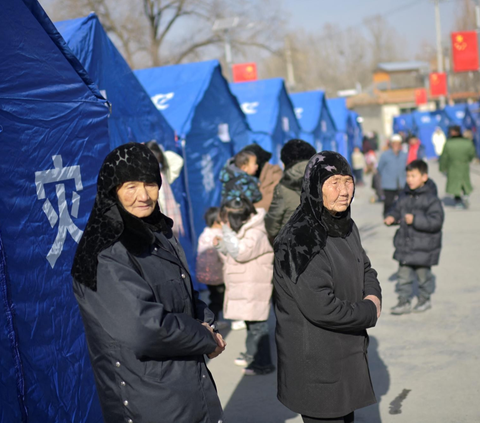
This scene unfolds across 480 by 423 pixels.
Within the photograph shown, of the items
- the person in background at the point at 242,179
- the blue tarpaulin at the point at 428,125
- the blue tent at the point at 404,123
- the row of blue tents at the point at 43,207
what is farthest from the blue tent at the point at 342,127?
the row of blue tents at the point at 43,207

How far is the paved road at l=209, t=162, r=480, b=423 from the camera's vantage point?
458 centimetres

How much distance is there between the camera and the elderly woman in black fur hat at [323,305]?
298cm

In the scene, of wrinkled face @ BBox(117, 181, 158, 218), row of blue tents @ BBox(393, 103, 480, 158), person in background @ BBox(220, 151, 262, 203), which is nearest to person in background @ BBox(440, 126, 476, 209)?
person in background @ BBox(220, 151, 262, 203)

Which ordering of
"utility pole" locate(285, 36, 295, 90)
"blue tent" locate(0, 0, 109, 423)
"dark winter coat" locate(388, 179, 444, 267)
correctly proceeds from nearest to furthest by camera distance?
1. "blue tent" locate(0, 0, 109, 423)
2. "dark winter coat" locate(388, 179, 444, 267)
3. "utility pole" locate(285, 36, 295, 90)

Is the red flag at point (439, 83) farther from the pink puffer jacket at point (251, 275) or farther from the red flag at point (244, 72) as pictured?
the pink puffer jacket at point (251, 275)

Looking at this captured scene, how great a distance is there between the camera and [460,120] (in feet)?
103

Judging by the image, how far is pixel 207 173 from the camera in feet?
31.0

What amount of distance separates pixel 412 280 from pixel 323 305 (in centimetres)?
409

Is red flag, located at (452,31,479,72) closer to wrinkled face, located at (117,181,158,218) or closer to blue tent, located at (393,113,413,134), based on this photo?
blue tent, located at (393,113,413,134)

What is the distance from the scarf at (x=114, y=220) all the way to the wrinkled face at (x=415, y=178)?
14.1 ft

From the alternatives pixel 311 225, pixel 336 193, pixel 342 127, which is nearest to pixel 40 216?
pixel 311 225

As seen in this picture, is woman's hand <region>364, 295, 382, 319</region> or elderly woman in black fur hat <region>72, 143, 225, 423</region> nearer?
elderly woman in black fur hat <region>72, 143, 225, 423</region>

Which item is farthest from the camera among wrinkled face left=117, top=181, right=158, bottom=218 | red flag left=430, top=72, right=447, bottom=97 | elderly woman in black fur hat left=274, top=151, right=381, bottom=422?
red flag left=430, top=72, right=447, bottom=97

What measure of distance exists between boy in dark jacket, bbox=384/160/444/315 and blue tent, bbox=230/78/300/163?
6515 mm
